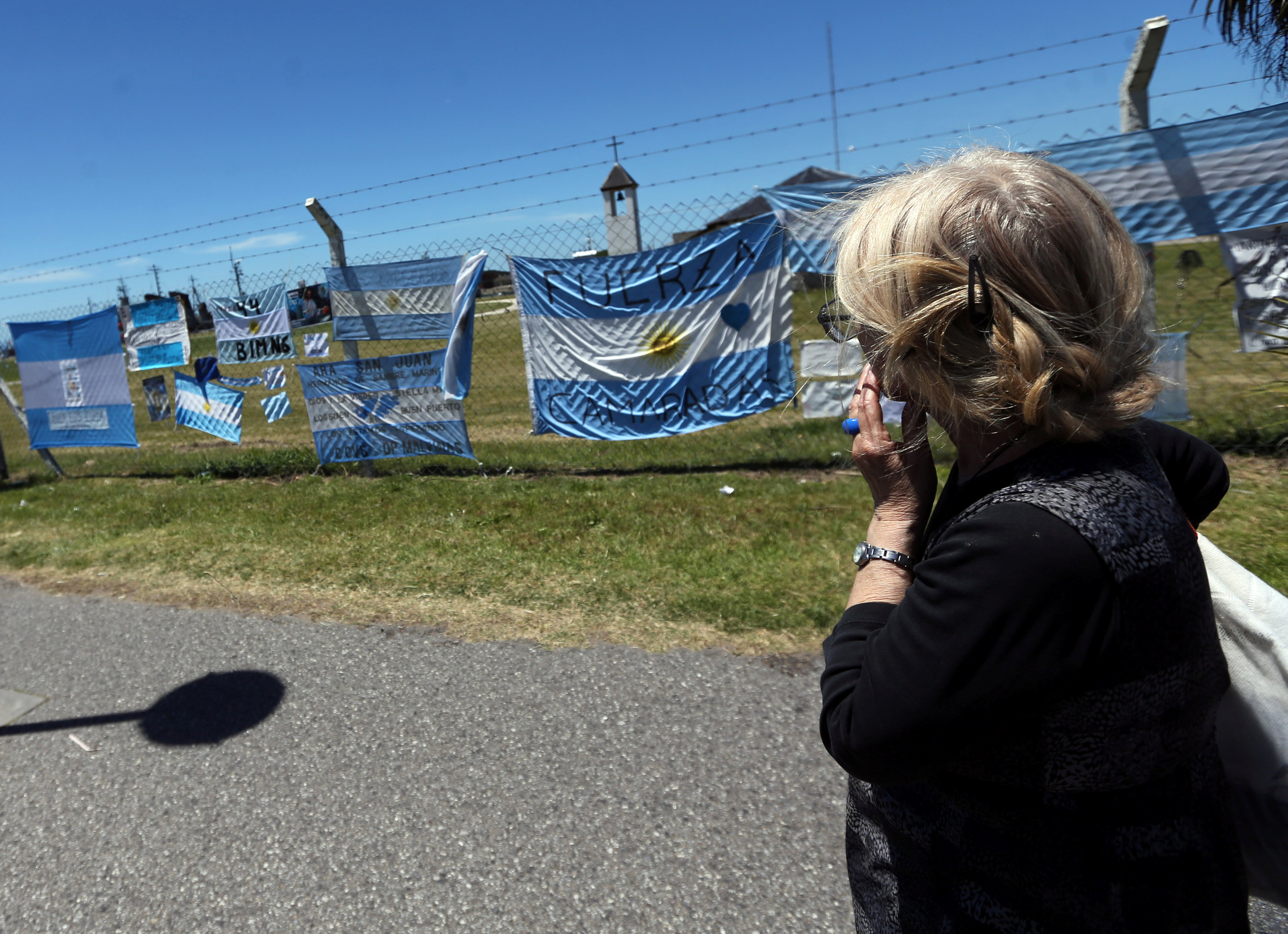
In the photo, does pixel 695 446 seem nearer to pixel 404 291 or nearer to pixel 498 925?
pixel 404 291

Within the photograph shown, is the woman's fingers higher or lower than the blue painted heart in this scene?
lower

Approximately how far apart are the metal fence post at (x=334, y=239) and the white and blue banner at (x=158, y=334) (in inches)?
89.9

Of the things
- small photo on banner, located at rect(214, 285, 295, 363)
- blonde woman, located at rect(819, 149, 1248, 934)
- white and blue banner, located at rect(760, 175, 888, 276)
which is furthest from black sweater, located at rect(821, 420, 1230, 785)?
small photo on banner, located at rect(214, 285, 295, 363)

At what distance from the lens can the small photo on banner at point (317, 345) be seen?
784 cm

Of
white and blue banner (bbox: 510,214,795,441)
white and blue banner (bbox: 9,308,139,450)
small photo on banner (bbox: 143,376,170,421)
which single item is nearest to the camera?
white and blue banner (bbox: 510,214,795,441)

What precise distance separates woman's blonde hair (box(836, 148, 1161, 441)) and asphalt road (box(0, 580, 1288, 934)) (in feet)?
5.56

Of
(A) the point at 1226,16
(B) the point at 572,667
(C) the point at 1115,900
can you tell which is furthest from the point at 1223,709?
(A) the point at 1226,16

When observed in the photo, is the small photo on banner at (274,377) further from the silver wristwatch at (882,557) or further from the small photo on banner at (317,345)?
the silver wristwatch at (882,557)

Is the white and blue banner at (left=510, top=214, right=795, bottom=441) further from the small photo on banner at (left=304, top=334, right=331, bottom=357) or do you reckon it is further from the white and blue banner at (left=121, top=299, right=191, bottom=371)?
the white and blue banner at (left=121, top=299, right=191, bottom=371)

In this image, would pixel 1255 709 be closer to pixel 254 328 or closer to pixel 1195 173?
pixel 1195 173

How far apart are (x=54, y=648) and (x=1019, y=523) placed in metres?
4.95

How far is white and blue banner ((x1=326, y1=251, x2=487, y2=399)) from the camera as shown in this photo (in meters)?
7.09

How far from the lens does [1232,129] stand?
5535 mm

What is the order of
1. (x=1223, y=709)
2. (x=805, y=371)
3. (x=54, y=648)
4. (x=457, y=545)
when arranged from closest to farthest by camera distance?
(x=1223, y=709) < (x=54, y=648) < (x=457, y=545) < (x=805, y=371)
